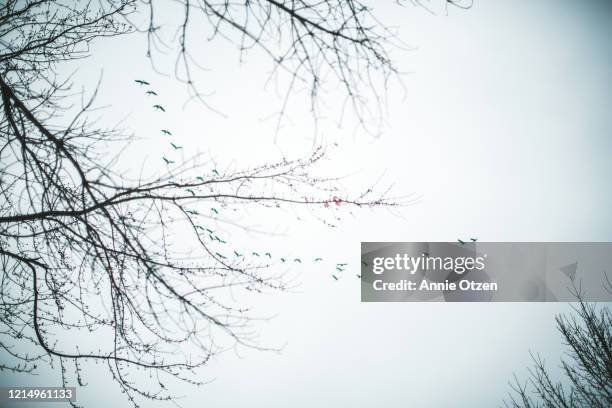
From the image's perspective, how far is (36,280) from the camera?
2.33m

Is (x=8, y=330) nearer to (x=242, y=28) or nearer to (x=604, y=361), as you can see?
(x=242, y=28)

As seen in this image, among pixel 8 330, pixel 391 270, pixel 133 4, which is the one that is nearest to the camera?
pixel 133 4

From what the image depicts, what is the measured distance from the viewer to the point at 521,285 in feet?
29.8

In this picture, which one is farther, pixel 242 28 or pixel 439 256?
pixel 439 256

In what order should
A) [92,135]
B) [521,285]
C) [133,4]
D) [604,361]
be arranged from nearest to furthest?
[92,135], [133,4], [604,361], [521,285]

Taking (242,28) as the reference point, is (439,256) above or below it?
above

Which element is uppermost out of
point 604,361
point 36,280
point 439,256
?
point 439,256

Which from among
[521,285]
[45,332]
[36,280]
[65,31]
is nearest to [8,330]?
[45,332]

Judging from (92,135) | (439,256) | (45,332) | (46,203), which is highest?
(439,256)

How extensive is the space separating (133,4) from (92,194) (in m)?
1.33

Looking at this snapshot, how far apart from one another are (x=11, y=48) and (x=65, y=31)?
1.43 ft

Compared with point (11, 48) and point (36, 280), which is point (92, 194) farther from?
point (11, 48)

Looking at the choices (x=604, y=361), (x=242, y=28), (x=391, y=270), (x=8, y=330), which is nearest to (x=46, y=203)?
(x=8, y=330)

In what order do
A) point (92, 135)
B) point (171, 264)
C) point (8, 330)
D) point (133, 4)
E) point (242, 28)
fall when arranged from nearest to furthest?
point (242, 28), point (171, 264), point (92, 135), point (133, 4), point (8, 330)
